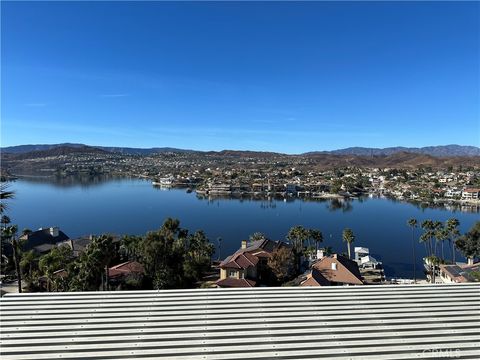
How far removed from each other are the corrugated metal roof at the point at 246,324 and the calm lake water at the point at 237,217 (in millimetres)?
28171

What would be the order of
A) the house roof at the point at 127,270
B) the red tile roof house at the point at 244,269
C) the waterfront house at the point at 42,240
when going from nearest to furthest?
the red tile roof house at the point at 244,269 → the house roof at the point at 127,270 → the waterfront house at the point at 42,240

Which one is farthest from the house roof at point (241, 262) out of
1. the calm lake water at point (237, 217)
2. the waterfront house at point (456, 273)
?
the calm lake water at point (237, 217)

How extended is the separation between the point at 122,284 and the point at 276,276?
10239 millimetres

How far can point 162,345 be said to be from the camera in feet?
25.4

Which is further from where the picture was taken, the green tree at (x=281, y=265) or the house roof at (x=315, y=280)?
the green tree at (x=281, y=265)

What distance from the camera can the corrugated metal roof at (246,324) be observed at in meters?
7.59

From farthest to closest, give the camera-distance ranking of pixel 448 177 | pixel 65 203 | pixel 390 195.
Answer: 1. pixel 448 177
2. pixel 390 195
3. pixel 65 203

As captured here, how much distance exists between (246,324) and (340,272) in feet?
56.6

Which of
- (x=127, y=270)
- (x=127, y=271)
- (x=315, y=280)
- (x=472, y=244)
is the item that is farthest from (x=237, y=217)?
(x=315, y=280)

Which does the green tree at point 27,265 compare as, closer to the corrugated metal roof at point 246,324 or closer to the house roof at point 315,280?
the corrugated metal roof at point 246,324

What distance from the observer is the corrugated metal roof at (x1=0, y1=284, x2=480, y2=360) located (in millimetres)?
7586

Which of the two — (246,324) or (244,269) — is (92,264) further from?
(246,324)

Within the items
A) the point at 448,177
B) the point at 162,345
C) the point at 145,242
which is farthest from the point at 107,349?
the point at 448,177

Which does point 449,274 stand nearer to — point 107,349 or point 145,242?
point 145,242
